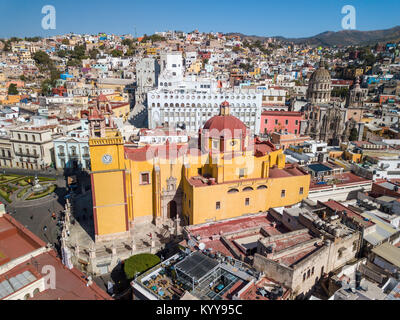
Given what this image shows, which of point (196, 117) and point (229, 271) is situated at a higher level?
point (196, 117)

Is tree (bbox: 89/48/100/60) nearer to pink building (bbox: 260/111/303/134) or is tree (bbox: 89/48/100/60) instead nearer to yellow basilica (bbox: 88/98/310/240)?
pink building (bbox: 260/111/303/134)

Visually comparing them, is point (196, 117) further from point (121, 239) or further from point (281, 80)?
point (281, 80)

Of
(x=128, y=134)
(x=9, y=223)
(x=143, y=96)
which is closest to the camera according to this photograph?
(x=9, y=223)

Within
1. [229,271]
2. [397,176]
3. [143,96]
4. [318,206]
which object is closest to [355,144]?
[397,176]

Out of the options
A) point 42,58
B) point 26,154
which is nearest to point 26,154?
point 26,154

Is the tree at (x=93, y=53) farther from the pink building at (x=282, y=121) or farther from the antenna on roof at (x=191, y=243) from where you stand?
the antenna on roof at (x=191, y=243)

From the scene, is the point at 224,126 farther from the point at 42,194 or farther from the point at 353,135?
the point at 353,135

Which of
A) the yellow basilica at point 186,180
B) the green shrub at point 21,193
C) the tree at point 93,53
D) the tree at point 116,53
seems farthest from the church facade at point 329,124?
the tree at point 93,53
